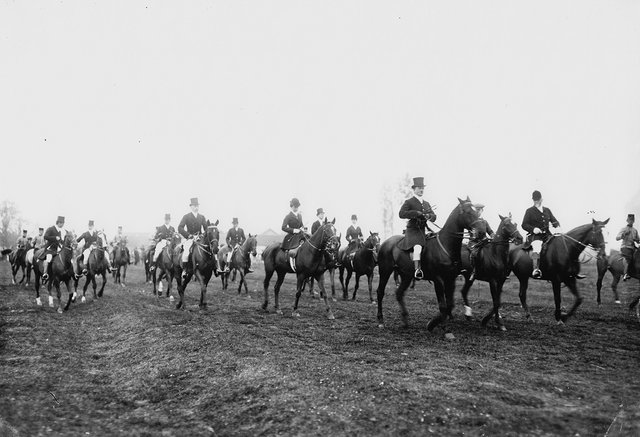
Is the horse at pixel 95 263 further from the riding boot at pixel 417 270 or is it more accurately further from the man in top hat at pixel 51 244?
the riding boot at pixel 417 270

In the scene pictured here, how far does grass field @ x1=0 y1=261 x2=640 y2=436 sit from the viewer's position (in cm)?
549

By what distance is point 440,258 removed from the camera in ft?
33.4

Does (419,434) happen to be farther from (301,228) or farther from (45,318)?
(45,318)

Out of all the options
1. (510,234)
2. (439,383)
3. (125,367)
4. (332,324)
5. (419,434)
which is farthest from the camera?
(332,324)

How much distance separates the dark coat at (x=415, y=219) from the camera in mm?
10539

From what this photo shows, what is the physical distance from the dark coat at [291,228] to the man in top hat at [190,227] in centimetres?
266

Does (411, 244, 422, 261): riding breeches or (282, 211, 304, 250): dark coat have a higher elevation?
(282, 211, 304, 250): dark coat

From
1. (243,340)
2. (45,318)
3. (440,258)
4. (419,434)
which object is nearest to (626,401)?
(419,434)

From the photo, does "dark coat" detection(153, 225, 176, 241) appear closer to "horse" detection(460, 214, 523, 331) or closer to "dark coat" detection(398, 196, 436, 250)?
"dark coat" detection(398, 196, 436, 250)

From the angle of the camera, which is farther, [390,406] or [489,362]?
[489,362]

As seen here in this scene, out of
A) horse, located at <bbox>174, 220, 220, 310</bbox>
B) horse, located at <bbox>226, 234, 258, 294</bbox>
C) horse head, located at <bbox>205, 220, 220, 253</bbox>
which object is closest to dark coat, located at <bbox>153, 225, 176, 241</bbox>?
horse, located at <bbox>226, 234, 258, 294</bbox>

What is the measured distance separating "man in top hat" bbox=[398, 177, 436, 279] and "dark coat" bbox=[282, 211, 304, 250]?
3.92 meters

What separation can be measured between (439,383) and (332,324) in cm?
553

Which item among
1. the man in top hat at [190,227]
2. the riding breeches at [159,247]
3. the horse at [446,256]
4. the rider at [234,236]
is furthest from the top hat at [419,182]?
the rider at [234,236]
